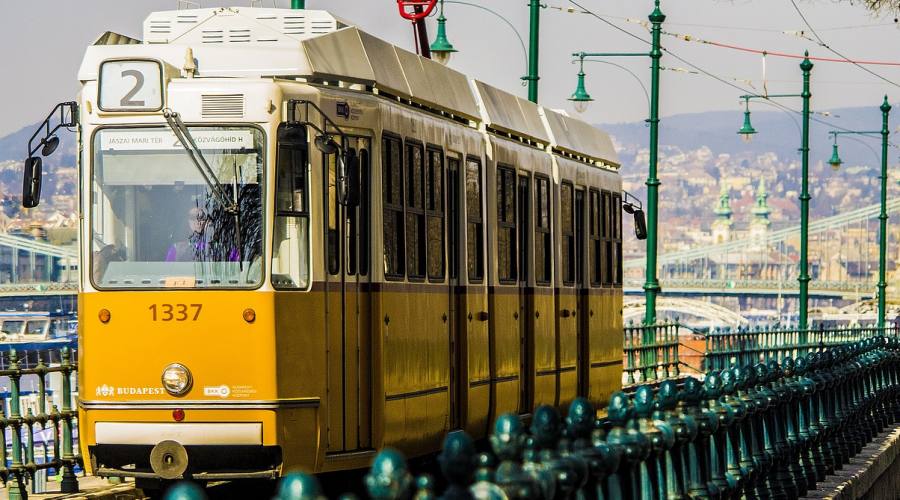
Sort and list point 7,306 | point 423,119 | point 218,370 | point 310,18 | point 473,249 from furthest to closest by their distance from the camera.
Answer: point 7,306 < point 473,249 < point 423,119 < point 310,18 < point 218,370

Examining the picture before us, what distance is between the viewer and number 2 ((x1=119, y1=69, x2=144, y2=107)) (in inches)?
466

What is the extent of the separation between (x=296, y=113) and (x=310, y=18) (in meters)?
1.07

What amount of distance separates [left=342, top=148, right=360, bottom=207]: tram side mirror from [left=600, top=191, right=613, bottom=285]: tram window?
10.2 m

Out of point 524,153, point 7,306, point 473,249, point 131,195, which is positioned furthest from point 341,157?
point 7,306

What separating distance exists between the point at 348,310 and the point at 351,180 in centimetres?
107

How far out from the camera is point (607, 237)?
2183 centimetres

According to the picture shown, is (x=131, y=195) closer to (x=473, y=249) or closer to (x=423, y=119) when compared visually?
(x=423, y=119)

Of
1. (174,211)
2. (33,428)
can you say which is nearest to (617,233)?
(33,428)

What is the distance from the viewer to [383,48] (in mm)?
13180

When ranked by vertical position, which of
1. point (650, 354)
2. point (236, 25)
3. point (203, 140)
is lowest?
point (650, 354)

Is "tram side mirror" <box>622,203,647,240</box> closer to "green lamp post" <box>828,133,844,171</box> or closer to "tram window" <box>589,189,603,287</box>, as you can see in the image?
"tram window" <box>589,189,603,287</box>

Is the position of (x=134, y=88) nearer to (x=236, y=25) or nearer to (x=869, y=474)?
(x=236, y=25)

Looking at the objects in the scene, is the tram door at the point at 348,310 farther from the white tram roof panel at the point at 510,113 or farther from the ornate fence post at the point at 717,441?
the white tram roof panel at the point at 510,113

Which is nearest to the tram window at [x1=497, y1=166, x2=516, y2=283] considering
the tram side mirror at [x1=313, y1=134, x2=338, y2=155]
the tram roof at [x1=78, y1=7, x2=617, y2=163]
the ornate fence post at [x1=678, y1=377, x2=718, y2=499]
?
the tram roof at [x1=78, y1=7, x2=617, y2=163]
